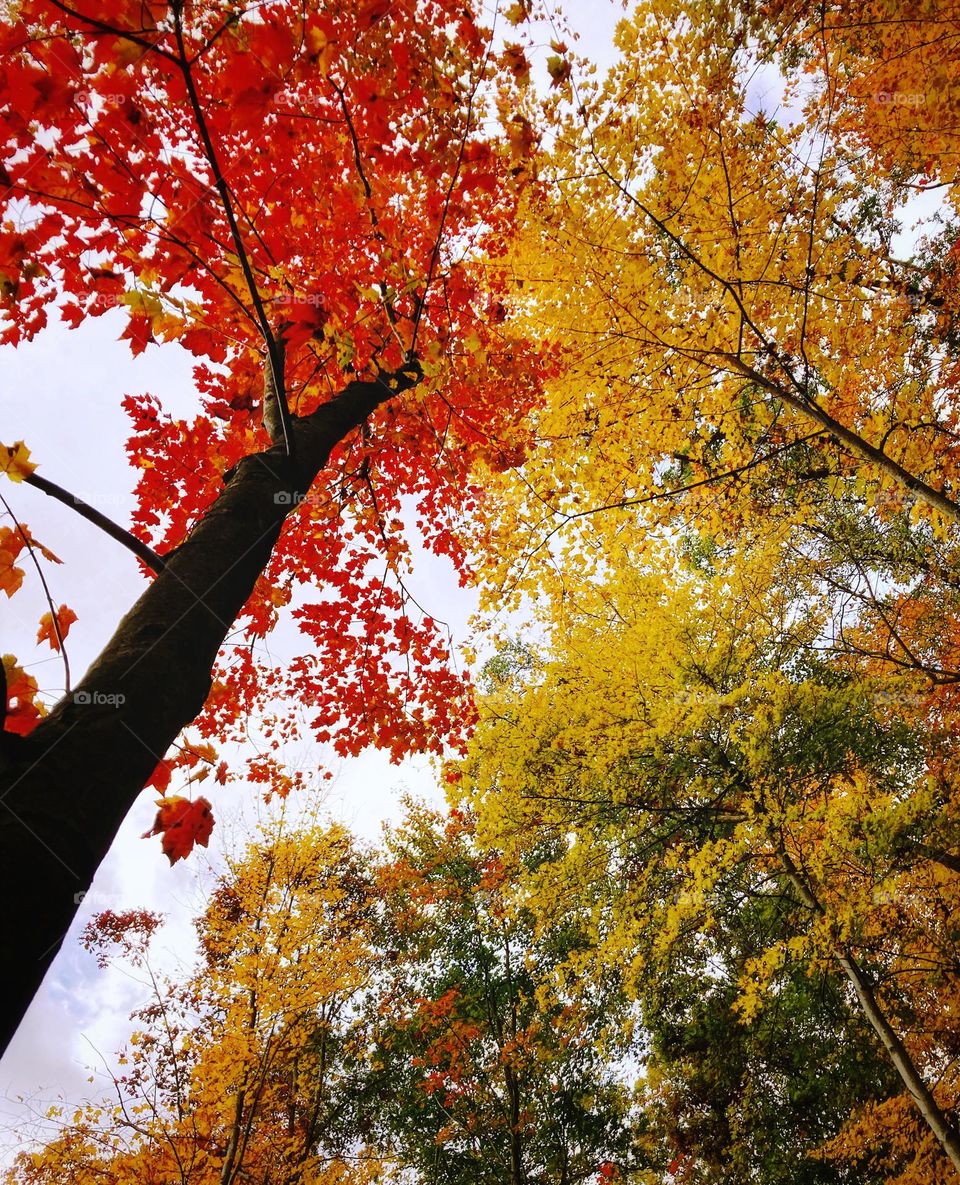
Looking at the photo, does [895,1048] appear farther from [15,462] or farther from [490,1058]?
[15,462]

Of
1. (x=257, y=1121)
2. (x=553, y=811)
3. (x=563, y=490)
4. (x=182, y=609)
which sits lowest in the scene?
(x=257, y=1121)

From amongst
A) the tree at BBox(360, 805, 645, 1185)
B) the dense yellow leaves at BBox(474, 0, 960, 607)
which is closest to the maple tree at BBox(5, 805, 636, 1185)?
the tree at BBox(360, 805, 645, 1185)

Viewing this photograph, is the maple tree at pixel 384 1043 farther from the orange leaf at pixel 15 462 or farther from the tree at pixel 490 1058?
the orange leaf at pixel 15 462

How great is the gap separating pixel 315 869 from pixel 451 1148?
246 inches

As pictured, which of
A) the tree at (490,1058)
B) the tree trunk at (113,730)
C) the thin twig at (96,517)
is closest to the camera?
the tree trunk at (113,730)

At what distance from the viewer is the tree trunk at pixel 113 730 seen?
1.02 m

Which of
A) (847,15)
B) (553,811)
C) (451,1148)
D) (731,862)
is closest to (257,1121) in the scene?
(451,1148)

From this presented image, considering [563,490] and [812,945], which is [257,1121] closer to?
[812,945]

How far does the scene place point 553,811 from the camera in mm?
7938

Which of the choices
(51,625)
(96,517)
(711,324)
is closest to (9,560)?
(51,625)

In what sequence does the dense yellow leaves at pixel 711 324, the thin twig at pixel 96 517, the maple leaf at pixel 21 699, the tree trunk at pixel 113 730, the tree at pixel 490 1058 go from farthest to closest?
the tree at pixel 490 1058 → the dense yellow leaves at pixel 711 324 → the maple leaf at pixel 21 699 → the thin twig at pixel 96 517 → the tree trunk at pixel 113 730

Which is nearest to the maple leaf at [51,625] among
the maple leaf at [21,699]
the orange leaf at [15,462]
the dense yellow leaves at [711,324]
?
the maple leaf at [21,699]

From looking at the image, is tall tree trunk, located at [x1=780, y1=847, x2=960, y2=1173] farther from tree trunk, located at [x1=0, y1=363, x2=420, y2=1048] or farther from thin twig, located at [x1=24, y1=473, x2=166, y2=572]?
thin twig, located at [x1=24, y1=473, x2=166, y2=572]

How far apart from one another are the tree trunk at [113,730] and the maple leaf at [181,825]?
19.1 inches
